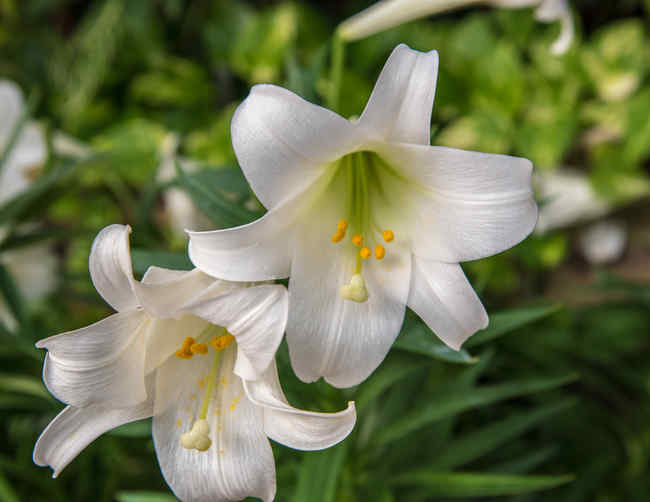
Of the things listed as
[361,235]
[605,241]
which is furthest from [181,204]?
[605,241]

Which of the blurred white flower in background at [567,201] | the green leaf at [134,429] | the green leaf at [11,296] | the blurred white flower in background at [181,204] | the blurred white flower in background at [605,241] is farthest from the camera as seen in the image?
the blurred white flower in background at [605,241]

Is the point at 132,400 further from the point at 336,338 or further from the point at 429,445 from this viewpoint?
the point at 429,445

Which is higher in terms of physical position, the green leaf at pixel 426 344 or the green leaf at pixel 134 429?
the green leaf at pixel 426 344

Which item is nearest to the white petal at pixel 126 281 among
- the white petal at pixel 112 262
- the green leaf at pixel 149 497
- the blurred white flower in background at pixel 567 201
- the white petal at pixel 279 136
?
the white petal at pixel 112 262

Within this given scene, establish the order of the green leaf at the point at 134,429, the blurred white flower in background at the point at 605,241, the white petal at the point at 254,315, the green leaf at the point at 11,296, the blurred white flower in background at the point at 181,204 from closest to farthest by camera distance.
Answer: the white petal at the point at 254,315, the green leaf at the point at 134,429, the green leaf at the point at 11,296, the blurred white flower in background at the point at 181,204, the blurred white flower in background at the point at 605,241

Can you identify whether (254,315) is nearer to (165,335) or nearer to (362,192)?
(165,335)

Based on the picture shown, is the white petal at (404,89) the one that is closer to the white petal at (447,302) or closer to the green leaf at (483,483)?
the white petal at (447,302)

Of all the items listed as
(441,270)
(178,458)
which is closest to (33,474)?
(178,458)
